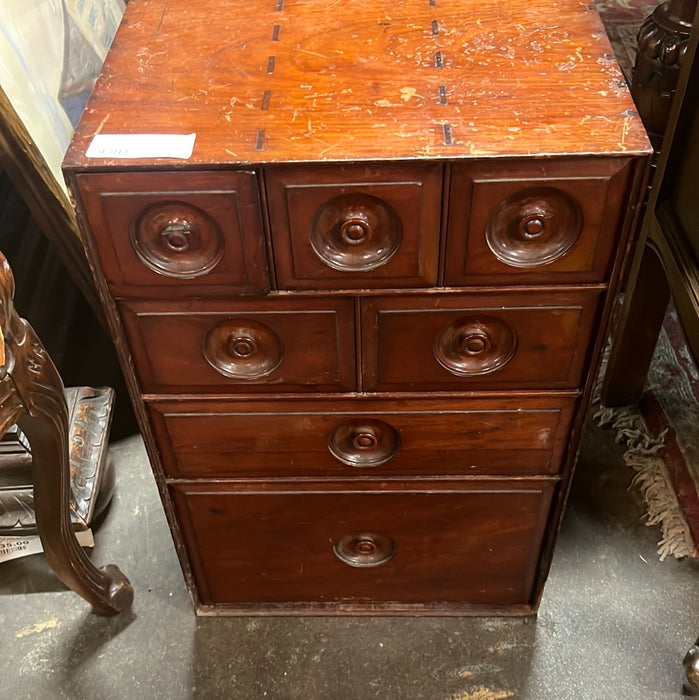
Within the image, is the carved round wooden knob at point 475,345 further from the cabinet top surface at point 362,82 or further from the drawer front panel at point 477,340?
the cabinet top surface at point 362,82

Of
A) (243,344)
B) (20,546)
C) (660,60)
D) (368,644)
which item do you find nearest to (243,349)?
(243,344)

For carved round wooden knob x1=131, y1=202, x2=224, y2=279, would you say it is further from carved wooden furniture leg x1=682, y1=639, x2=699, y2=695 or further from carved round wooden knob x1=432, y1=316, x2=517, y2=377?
carved wooden furniture leg x1=682, y1=639, x2=699, y2=695

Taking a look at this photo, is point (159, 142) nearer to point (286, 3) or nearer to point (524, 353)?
point (286, 3)

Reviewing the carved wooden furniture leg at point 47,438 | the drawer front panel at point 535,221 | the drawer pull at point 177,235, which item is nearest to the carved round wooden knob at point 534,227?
the drawer front panel at point 535,221

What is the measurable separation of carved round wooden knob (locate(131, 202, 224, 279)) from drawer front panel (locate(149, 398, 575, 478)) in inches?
7.6

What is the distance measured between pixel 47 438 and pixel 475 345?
507mm

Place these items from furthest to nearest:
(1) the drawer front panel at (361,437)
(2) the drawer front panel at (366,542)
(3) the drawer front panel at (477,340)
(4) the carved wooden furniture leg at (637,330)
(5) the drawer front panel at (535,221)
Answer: (4) the carved wooden furniture leg at (637,330), (2) the drawer front panel at (366,542), (1) the drawer front panel at (361,437), (3) the drawer front panel at (477,340), (5) the drawer front panel at (535,221)

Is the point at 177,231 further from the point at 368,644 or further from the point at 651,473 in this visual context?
the point at 651,473

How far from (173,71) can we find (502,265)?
36 cm

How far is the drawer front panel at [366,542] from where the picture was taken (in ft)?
3.36

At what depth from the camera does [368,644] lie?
1189 mm

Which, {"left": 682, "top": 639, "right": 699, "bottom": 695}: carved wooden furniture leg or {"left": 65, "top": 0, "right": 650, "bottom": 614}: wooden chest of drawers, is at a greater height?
{"left": 65, "top": 0, "right": 650, "bottom": 614}: wooden chest of drawers

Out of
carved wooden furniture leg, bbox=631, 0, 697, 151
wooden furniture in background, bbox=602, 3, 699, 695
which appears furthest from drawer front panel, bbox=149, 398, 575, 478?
carved wooden furniture leg, bbox=631, 0, 697, 151

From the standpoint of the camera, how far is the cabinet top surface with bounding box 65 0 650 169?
70 cm
